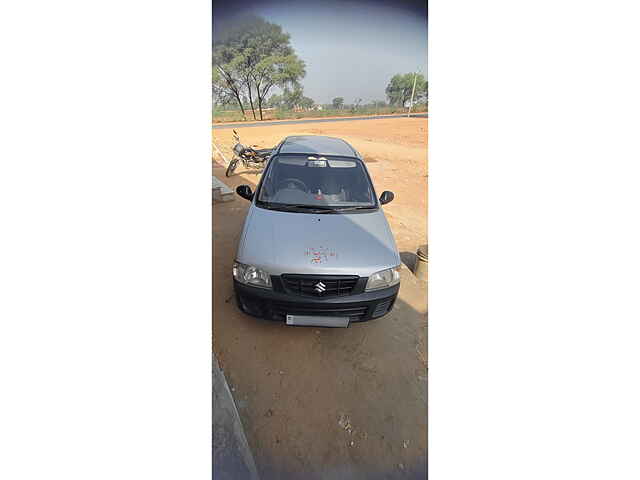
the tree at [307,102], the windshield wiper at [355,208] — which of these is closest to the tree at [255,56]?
the tree at [307,102]

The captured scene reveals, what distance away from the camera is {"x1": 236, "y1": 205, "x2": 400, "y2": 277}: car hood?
68.9 inches

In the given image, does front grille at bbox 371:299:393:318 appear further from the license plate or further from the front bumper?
the license plate

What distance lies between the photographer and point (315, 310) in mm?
1789

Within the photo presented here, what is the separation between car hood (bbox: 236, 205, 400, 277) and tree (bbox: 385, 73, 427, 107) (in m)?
1.22

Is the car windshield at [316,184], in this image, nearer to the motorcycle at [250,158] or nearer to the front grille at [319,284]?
the front grille at [319,284]

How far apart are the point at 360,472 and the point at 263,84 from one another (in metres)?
3.07

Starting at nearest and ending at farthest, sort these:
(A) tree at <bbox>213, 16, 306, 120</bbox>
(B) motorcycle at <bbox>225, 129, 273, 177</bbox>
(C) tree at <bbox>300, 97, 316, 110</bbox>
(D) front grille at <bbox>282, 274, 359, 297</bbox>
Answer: (D) front grille at <bbox>282, 274, 359, 297</bbox> → (A) tree at <bbox>213, 16, 306, 120</bbox> → (C) tree at <bbox>300, 97, 316, 110</bbox> → (B) motorcycle at <bbox>225, 129, 273, 177</bbox>

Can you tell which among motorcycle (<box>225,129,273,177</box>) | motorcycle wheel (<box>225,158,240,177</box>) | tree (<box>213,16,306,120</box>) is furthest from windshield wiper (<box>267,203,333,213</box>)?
motorcycle wheel (<box>225,158,240,177</box>)

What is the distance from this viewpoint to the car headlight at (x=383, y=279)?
1.82 metres

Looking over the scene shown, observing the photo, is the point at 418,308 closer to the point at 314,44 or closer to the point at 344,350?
the point at 344,350

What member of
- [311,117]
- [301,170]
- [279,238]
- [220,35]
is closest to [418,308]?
[279,238]

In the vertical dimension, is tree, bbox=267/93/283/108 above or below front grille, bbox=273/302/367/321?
above

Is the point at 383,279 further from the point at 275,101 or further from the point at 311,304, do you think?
the point at 275,101

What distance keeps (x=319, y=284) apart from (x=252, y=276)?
1.51ft
